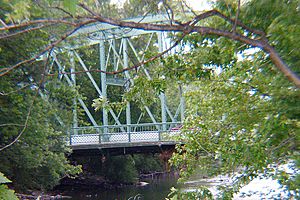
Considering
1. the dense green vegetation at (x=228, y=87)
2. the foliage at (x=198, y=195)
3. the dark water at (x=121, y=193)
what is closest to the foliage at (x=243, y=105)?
the dense green vegetation at (x=228, y=87)

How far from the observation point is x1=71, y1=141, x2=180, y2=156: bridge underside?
2242 centimetres

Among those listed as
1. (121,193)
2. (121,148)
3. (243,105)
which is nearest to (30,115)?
(243,105)

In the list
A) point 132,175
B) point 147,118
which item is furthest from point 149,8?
point 147,118

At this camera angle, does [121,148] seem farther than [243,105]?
Yes

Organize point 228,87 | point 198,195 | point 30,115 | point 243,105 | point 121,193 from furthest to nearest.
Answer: point 121,193 → point 30,115 → point 198,195 → point 228,87 → point 243,105

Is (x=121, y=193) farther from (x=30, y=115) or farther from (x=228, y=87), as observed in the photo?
(x=228, y=87)

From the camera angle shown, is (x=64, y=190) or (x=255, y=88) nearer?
(x=255, y=88)

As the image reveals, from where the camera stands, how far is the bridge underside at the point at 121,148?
22422 mm

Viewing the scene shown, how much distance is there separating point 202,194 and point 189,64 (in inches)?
91.4

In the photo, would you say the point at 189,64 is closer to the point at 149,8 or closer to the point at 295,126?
the point at 149,8

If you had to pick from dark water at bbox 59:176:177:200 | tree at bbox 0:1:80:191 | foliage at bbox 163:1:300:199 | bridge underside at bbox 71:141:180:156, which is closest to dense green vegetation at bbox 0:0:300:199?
foliage at bbox 163:1:300:199

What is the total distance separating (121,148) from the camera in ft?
78.0

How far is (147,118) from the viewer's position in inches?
1499

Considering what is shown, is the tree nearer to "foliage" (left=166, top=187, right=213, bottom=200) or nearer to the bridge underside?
the bridge underside
